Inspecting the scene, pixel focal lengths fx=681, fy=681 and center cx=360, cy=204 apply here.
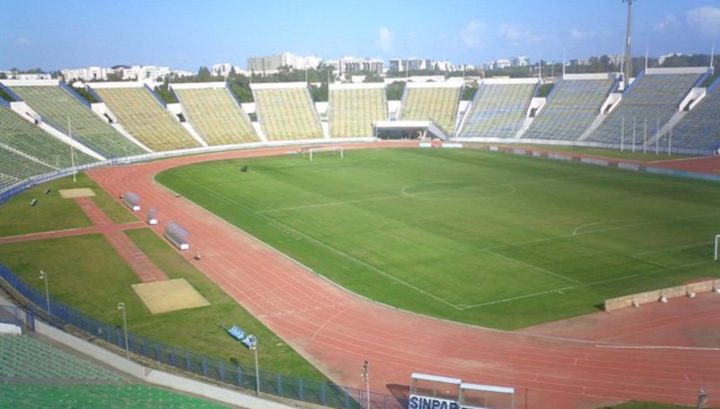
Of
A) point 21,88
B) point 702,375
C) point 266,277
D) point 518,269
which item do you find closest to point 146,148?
point 21,88

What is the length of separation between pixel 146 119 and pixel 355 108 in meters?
34.4

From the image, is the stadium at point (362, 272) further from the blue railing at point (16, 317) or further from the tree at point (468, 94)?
the tree at point (468, 94)

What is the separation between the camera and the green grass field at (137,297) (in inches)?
1073

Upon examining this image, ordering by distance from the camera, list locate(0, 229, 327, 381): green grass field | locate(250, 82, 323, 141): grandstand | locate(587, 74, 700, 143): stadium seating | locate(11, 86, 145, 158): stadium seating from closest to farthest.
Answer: locate(0, 229, 327, 381): green grass field < locate(11, 86, 145, 158): stadium seating < locate(587, 74, 700, 143): stadium seating < locate(250, 82, 323, 141): grandstand

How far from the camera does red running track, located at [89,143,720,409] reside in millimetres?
23484

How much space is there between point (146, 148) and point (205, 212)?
146 feet

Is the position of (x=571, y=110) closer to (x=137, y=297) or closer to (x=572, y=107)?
(x=572, y=107)

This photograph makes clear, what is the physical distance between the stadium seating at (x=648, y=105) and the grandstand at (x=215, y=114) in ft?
172

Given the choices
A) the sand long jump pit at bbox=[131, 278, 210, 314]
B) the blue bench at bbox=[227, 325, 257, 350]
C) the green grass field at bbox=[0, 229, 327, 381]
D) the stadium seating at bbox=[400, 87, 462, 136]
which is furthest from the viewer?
the stadium seating at bbox=[400, 87, 462, 136]

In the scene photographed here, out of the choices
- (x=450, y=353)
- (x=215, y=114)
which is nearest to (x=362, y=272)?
(x=450, y=353)

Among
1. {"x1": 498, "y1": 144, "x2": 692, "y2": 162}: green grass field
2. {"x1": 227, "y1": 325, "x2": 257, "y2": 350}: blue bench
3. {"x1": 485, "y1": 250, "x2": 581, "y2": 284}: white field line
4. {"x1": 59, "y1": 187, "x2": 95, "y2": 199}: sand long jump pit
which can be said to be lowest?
{"x1": 227, "y1": 325, "x2": 257, "y2": 350}: blue bench

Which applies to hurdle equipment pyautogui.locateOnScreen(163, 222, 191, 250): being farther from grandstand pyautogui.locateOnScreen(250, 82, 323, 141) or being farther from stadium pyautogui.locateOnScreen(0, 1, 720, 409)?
grandstand pyautogui.locateOnScreen(250, 82, 323, 141)

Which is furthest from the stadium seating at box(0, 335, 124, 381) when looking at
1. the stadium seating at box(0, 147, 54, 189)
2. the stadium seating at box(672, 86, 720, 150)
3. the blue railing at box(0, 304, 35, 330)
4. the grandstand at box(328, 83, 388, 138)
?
the grandstand at box(328, 83, 388, 138)

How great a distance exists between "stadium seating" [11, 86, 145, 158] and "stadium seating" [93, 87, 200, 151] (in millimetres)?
3773
